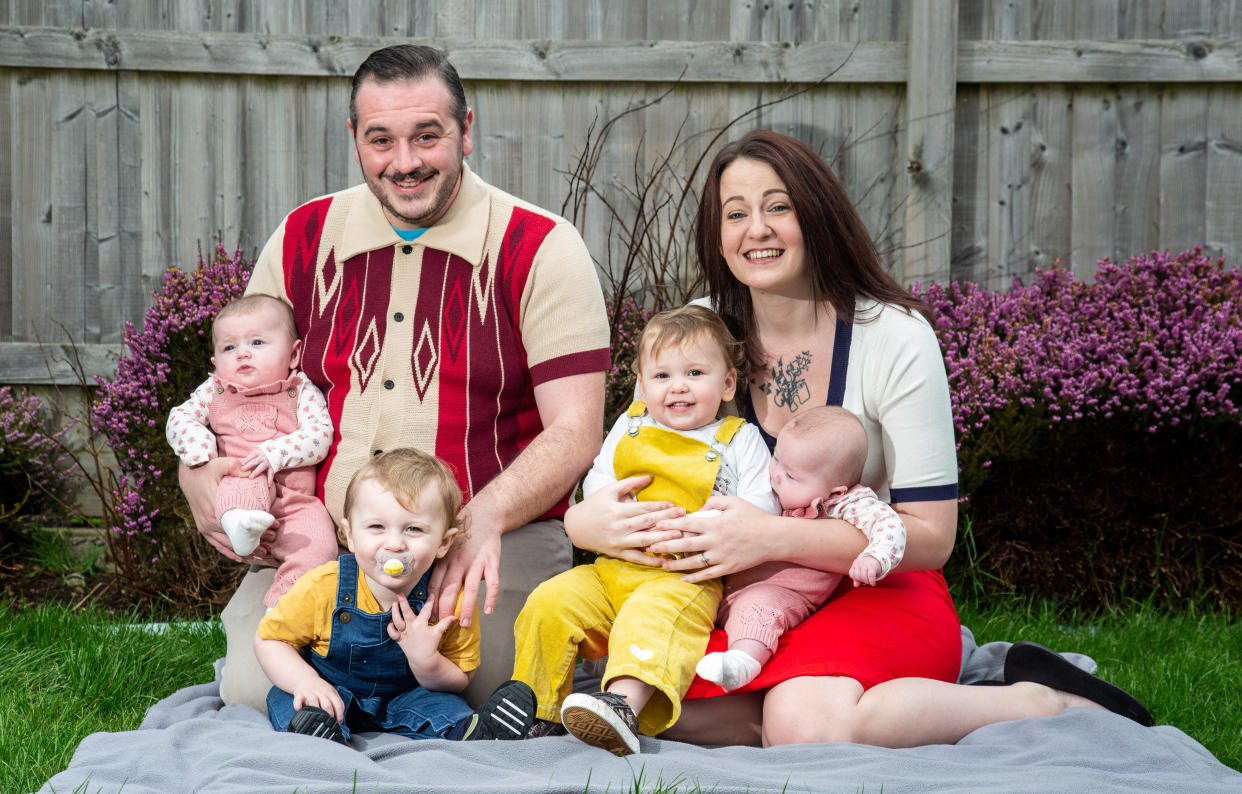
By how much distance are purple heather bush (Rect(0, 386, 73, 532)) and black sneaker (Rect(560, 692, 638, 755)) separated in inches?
108

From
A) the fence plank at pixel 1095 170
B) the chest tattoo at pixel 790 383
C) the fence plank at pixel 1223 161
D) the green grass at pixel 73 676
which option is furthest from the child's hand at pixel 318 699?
the fence plank at pixel 1223 161

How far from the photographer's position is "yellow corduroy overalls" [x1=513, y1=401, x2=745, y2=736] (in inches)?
93.6

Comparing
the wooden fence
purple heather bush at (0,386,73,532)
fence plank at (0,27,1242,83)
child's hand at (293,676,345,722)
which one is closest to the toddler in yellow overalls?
child's hand at (293,676,345,722)

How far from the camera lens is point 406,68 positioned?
9.40 feet

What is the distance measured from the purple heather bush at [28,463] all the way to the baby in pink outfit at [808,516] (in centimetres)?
284

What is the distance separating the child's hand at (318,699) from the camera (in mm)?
2438

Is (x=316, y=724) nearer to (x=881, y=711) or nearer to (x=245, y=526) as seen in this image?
(x=245, y=526)

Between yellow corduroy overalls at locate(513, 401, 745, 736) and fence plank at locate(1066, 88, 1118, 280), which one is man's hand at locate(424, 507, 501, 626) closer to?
yellow corduroy overalls at locate(513, 401, 745, 736)

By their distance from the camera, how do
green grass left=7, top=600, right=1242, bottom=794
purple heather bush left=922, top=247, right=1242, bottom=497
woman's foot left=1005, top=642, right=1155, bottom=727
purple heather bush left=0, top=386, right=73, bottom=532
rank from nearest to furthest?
woman's foot left=1005, top=642, right=1155, bottom=727
green grass left=7, top=600, right=1242, bottom=794
purple heather bush left=922, top=247, right=1242, bottom=497
purple heather bush left=0, top=386, right=73, bottom=532

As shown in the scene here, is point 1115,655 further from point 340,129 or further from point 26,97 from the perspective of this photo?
point 26,97

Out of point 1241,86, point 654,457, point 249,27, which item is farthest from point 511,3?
point 1241,86

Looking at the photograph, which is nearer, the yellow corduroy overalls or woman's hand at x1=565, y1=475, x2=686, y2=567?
the yellow corduroy overalls

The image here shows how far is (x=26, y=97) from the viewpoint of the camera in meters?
4.69

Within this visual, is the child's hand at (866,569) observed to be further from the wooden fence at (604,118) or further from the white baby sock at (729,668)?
the wooden fence at (604,118)
